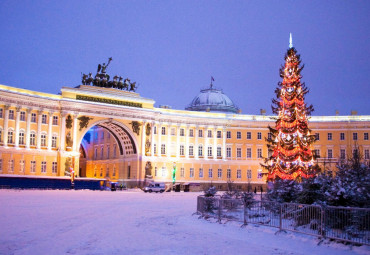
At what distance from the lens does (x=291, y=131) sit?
36562 mm

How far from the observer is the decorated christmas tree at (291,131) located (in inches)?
1407

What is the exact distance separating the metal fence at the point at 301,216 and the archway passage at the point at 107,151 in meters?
50.2

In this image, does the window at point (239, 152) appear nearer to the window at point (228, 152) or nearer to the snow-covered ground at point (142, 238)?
the window at point (228, 152)

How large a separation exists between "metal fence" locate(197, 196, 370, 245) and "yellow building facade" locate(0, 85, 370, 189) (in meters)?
43.6

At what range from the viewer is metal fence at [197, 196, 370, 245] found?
1411cm

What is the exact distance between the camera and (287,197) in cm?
2202

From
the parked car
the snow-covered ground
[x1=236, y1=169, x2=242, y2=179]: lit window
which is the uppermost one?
[x1=236, y1=169, x2=242, y2=179]: lit window

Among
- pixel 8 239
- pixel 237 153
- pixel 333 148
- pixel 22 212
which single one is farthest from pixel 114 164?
pixel 8 239

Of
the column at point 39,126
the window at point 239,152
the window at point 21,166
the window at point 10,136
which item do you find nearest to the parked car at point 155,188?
the column at point 39,126

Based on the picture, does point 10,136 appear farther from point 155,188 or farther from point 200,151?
point 200,151

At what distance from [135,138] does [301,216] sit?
2159 inches

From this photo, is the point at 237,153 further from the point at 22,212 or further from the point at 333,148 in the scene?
the point at 22,212

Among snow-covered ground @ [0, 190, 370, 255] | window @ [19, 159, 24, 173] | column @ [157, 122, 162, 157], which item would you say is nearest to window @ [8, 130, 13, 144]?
window @ [19, 159, 24, 173]

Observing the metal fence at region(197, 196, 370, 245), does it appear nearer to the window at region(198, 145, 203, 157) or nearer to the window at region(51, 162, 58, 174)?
the window at region(51, 162, 58, 174)
